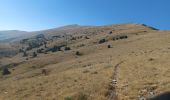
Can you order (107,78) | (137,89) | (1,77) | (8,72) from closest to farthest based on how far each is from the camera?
(137,89), (107,78), (1,77), (8,72)

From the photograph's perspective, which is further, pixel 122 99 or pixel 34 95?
pixel 34 95

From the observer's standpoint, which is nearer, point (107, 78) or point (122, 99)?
point (122, 99)

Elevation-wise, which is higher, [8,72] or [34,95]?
[34,95]

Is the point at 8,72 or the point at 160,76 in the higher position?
the point at 160,76

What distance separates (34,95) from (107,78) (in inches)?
316

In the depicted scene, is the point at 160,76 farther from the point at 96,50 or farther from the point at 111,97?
the point at 96,50

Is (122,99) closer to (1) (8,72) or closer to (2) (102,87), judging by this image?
(2) (102,87)

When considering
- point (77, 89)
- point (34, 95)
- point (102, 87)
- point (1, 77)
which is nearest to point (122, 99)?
point (102, 87)

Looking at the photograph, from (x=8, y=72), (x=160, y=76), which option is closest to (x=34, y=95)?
(x=160, y=76)

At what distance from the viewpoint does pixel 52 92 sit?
31031 mm

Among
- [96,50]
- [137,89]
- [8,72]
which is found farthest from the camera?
[96,50]

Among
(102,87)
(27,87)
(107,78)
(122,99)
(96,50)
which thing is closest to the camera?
(122,99)

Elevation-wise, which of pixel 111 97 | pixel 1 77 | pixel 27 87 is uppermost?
pixel 111 97

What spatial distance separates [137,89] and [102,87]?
151 inches
